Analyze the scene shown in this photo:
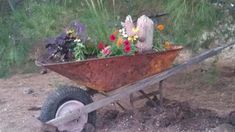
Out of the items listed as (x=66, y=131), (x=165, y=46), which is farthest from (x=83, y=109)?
(x=165, y=46)

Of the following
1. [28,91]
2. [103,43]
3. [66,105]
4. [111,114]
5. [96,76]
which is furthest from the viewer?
[28,91]

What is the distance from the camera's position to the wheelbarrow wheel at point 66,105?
379 centimetres

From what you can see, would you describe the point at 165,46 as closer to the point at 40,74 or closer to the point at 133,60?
the point at 133,60

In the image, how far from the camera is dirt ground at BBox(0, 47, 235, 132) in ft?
13.0

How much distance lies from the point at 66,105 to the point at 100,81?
0.30 m

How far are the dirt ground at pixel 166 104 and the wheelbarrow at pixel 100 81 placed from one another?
A: 0.18 metres

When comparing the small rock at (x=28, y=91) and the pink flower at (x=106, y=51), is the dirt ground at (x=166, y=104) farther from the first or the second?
the pink flower at (x=106, y=51)

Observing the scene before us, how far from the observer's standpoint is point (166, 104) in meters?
4.30

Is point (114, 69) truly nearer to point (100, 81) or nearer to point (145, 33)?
point (100, 81)

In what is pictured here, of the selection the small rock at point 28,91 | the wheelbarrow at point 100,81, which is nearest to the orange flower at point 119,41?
the wheelbarrow at point 100,81

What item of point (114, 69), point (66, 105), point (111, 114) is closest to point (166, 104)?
point (111, 114)

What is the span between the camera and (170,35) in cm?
414

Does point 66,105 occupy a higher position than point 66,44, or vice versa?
point 66,44

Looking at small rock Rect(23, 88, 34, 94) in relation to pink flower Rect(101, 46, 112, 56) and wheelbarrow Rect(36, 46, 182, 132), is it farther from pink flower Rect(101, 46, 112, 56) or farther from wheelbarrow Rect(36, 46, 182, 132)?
pink flower Rect(101, 46, 112, 56)
